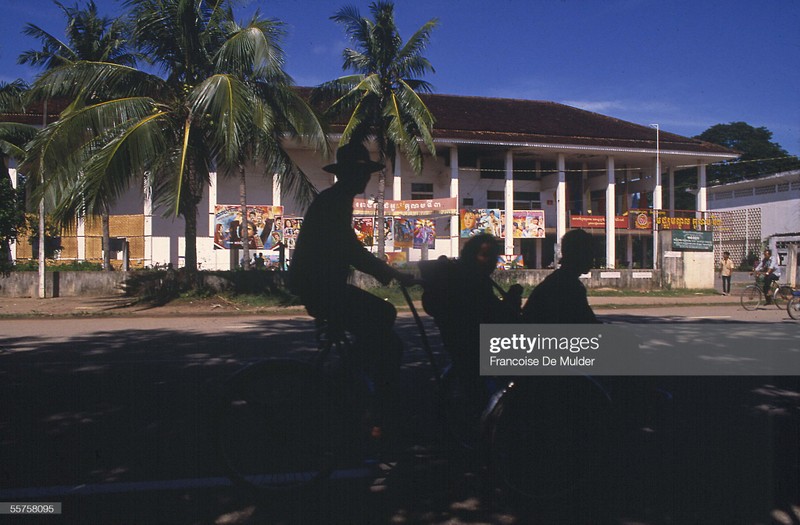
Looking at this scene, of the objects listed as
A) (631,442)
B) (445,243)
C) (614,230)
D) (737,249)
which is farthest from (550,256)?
(631,442)

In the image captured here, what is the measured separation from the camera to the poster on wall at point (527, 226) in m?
25.4

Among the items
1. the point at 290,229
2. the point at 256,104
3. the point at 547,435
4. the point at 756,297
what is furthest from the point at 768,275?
the point at 547,435

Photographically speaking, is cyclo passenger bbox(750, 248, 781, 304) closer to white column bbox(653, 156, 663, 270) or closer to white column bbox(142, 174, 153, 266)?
white column bbox(653, 156, 663, 270)

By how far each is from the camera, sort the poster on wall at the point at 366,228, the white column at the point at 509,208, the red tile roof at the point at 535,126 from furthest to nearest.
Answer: the red tile roof at the point at 535,126
the white column at the point at 509,208
the poster on wall at the point at 366,228

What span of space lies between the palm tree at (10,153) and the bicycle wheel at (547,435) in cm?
1570

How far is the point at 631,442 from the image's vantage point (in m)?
4.59

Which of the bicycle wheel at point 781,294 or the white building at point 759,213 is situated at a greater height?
the white building at point 759,213

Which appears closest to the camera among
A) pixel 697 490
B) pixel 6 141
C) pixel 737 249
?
pixel 697 490

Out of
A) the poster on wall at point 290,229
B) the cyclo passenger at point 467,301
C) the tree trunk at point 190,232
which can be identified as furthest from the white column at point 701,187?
the cyclo passenger at point 467,301

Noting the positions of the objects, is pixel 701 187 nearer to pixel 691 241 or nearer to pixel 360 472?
pixel 691 241

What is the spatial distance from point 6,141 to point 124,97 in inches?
238

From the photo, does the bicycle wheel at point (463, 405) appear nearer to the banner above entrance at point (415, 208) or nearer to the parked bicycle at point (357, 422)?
the parked bicycle at point (357, 422)

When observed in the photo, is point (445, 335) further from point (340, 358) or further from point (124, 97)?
point (124, 97)

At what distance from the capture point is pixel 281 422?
3.49 meters
